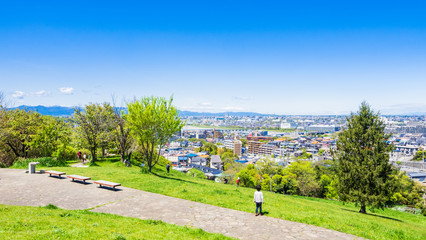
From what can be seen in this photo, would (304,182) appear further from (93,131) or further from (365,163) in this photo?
(93,131)

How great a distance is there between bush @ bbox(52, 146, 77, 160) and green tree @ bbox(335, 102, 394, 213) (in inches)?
1197

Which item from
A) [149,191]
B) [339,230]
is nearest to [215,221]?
[339,230]

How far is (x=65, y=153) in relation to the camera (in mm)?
32375

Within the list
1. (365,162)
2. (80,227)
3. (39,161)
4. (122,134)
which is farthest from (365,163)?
(39,161)

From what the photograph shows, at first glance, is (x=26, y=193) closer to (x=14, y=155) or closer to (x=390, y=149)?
(x=14, y=155)

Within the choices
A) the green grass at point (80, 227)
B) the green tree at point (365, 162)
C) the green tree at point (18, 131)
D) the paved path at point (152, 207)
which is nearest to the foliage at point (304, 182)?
the green tree at point (365, 162)

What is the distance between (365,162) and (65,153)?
3363cm

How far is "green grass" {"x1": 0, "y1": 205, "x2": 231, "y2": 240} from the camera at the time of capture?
20.6 ft

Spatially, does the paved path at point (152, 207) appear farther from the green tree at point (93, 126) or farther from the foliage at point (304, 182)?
the foliage at point (304, 182)

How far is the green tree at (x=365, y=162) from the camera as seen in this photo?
52.1ft

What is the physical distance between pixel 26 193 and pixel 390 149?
2132 centimetres

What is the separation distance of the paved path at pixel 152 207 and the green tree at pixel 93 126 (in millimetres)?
13276

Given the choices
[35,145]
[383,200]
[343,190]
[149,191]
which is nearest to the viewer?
[149,191]

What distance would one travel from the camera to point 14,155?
2641 cm
